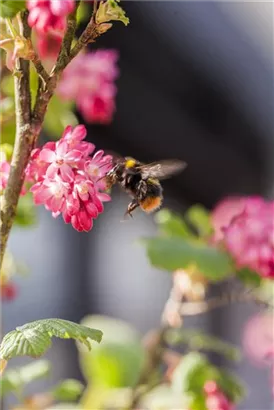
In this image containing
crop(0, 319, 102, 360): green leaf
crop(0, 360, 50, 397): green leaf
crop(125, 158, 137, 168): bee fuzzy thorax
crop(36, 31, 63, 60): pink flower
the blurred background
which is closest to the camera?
crop(0, 319, 102, 360): green leaf

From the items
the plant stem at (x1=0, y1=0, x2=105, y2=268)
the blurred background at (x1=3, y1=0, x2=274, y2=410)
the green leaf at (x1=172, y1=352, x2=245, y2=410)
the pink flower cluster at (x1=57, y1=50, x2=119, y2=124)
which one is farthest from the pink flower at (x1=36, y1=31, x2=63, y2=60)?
the blurred background at (x1=3, y1=0, x2=274, y2=410)

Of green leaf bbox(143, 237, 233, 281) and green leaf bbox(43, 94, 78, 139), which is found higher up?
green leaf bbox(43, 94, 78, 139)

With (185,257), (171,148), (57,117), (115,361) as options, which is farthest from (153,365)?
(171,148)

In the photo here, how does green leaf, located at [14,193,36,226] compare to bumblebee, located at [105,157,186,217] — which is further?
green leaf, located at [14,193,36,226]

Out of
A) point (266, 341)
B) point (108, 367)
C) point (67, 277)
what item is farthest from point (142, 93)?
→ point (108, 367)

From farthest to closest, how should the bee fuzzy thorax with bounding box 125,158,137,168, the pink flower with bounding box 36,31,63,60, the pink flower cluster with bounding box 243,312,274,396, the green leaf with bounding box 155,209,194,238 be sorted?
the pink flower cluster with bounding box 243,312,274,396
the green leaf with bounding box 155,209,194,238
the pink flower with bounding box 36,31,63,60
the bee fuzzy thorax with bounding box 125,158,137,168

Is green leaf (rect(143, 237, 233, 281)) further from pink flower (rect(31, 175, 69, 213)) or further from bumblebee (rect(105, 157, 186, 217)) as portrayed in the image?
pink flower (rect(31, 175, 69, 213))

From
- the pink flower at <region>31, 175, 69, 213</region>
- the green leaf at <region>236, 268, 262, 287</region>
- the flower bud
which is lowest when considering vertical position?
the green leaf at <region>236, 268, 262, 287</region>
